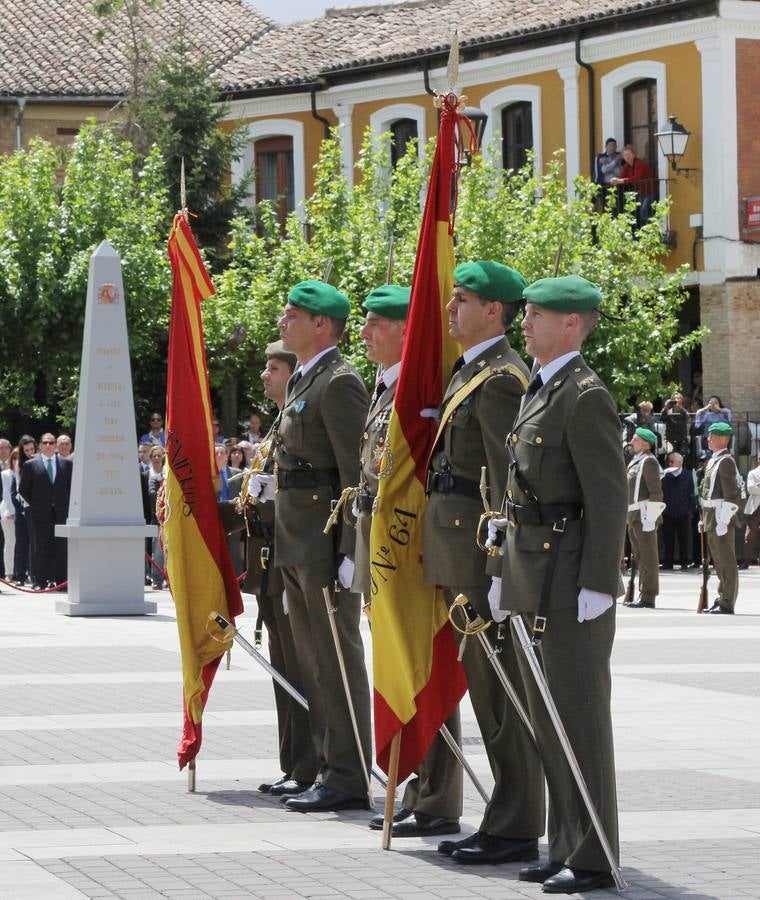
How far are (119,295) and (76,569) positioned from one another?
8.79 ft

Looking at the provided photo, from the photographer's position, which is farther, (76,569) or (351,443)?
(76,569)

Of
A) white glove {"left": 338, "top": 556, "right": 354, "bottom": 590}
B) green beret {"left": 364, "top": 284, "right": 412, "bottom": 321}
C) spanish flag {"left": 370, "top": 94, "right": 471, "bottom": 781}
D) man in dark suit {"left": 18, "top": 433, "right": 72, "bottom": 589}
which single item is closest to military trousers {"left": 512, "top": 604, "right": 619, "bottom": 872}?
spanish flag {"left": 370, "top": 94, "right": 471, "bottom": 781}

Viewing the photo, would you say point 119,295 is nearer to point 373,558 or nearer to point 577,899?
point 373,558

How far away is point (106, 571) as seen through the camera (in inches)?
732

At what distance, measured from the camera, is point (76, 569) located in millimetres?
18547

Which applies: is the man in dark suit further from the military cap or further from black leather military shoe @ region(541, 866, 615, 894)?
black leather military shoe @ region(541, 866, 615, 894)

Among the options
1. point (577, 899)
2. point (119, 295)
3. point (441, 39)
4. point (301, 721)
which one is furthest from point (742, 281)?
point (577, 899)

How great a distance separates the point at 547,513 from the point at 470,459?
2.31ft

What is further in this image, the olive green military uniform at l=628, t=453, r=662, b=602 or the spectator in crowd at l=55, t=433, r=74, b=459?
the spectator in crowd at l=55, t=433, r=74, b=459

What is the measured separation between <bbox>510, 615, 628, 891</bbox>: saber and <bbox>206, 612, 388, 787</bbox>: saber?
7.00 feet

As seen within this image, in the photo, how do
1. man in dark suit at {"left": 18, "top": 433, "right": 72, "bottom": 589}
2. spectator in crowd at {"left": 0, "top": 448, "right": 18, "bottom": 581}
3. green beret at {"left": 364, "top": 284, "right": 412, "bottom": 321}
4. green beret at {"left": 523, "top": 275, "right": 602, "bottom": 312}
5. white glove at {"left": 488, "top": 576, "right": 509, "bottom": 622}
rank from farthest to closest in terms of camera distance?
1. spectator in crowd at {"left": 0, "top": 448, "right": 18, "bottom": 581}
2. man in dark suit at {"left": 18, "top": 433, "right": 72, "bottom": 589}
3. green beret at {"left": 364, "top": 284, "right": 412, "bottom": 321}
4. white glove at {"left": 488, "top": 576, "right": 509, "bottom": 622}
5. green beret at {"left": 523, "top": 275, "right": 602, "bottom": 312}

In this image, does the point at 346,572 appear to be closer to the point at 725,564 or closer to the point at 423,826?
the point at 423,826

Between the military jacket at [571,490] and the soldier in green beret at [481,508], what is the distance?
421mm

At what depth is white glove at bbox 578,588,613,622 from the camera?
6.40 m
